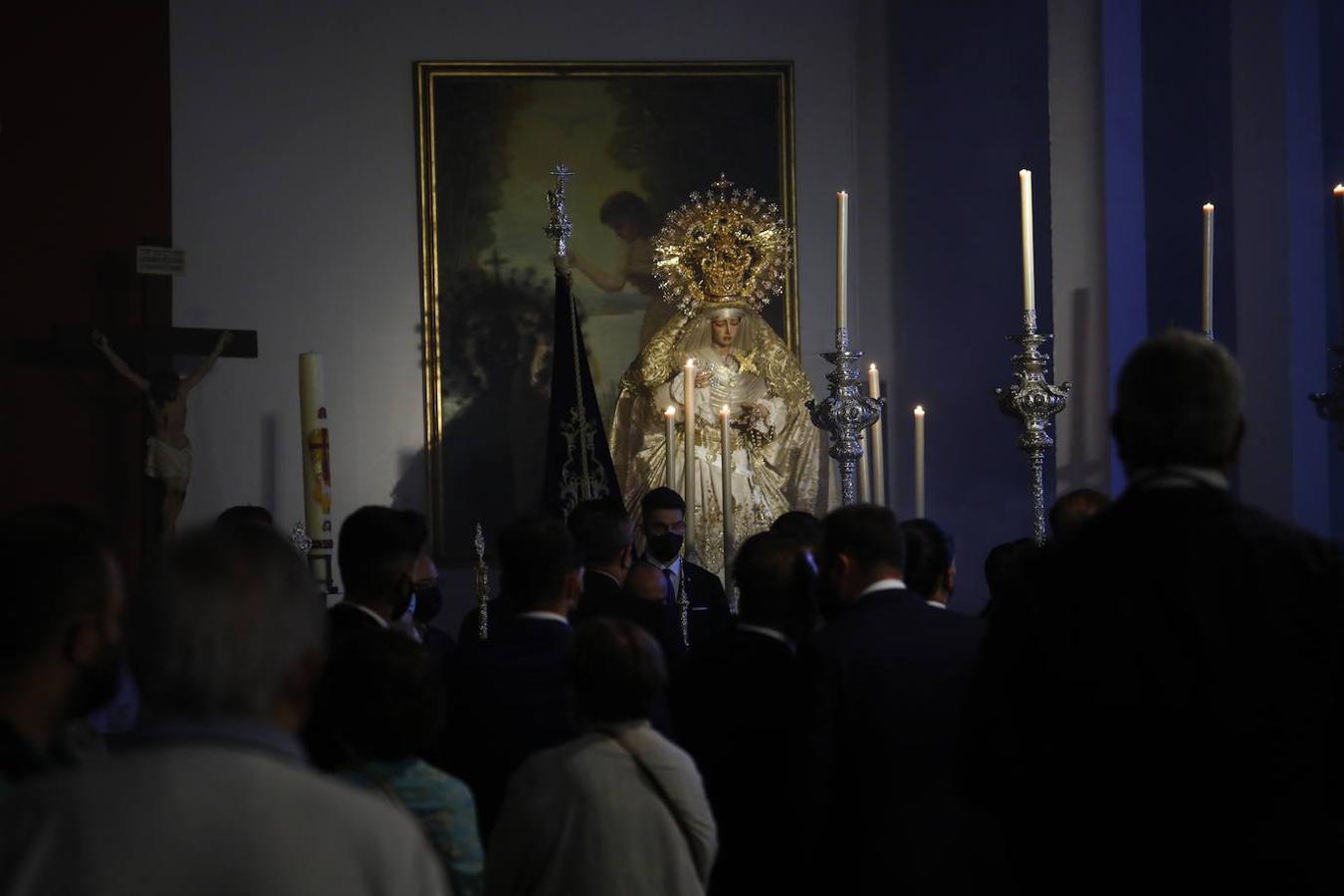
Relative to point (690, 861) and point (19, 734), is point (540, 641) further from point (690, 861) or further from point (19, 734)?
point (19, 734)

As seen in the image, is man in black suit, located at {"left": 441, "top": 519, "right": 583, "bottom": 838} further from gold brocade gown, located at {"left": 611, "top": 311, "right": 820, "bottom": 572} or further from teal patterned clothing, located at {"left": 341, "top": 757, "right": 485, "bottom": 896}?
gold brocade gown, located at {"left": 611, "top": 311, "right": 820, "bottom": 572}

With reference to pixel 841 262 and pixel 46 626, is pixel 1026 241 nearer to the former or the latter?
pixel 841 262

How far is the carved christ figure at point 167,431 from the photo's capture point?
30.4ft

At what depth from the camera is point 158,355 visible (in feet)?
32.1

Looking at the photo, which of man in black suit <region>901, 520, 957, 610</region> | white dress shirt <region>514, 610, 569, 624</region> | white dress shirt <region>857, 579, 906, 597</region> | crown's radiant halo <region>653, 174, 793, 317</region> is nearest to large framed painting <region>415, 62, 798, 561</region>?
crown's radiant halo <region>653, 174, 793, 317</region>

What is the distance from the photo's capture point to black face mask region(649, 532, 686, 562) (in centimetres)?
617

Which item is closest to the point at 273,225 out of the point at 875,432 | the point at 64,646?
the point at 875,432

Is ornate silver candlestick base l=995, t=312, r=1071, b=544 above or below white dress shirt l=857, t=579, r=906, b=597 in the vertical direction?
above

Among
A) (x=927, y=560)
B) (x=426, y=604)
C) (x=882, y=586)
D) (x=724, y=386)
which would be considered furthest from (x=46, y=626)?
(x=724, y=386)

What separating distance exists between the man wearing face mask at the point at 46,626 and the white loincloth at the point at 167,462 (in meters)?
7.39

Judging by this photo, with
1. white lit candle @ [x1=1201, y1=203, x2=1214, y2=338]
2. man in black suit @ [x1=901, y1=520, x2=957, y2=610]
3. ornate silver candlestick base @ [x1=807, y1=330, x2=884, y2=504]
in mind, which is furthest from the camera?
ornate silver candlestick base @ [x1=807, y1=330, x2=884, y2=504]

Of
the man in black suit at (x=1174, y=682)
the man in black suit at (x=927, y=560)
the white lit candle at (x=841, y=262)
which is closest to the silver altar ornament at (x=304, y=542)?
the white lit candle at (x=841, y=262)

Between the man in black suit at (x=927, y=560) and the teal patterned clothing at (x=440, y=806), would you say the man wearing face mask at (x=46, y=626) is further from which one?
the man in black suit at (x=927, y=560)

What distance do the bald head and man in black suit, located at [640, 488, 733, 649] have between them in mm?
3769
